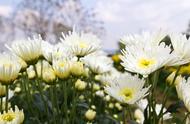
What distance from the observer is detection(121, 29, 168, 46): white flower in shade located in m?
1.23

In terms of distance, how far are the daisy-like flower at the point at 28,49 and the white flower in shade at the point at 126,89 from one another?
0.28 metres

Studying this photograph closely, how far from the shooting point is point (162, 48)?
3.70 ft

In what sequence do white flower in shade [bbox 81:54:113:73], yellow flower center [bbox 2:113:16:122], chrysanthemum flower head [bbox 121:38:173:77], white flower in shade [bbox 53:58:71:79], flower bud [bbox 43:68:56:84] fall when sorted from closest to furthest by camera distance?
chrysanthemum flower head [bbox 121:38:173:77] → yellow flower center [bbox 2:113:16:122] → white flower in shade [bbox 53:58:71:79] → flower bud [bbox 43:68:56:84] → white flower in shade [bbox 81:54:113:73]

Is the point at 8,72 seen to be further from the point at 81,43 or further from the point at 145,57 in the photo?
the point at 145,57

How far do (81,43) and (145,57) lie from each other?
35 cm

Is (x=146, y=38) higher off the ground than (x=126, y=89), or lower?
higher

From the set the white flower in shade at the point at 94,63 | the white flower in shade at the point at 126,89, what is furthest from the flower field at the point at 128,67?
the white flower in shade at the point at 94,63

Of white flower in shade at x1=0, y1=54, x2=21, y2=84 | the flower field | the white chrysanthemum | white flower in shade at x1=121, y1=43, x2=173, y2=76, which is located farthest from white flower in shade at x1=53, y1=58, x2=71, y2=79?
the white chrysanthemum

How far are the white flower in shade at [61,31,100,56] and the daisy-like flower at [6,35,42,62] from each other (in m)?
0.11

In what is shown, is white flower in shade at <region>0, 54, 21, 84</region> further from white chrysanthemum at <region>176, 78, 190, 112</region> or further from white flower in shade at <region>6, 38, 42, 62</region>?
white chrysanthemum at <region>176, 78, 190, 112</region>

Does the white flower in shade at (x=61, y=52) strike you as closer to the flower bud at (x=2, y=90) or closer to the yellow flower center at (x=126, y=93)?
the flower bud at (x=2, y=90)

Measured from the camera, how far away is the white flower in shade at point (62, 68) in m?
1.32

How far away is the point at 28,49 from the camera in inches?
53.7

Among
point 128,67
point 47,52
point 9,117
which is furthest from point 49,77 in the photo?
point 128,67
